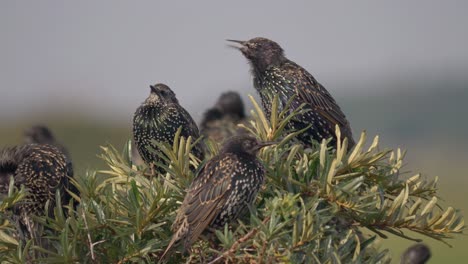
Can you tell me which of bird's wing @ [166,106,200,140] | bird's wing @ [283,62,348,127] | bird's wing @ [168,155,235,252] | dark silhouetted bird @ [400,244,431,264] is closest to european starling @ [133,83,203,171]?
bird's wing @ [166,106,200,140]

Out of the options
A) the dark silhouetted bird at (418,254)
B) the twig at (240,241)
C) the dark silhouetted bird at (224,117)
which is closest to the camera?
the twig at (240,241)

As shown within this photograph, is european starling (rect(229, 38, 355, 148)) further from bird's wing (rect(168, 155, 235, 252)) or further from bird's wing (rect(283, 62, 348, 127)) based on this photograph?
bird's wing (rect(168, 155, 235, 252))

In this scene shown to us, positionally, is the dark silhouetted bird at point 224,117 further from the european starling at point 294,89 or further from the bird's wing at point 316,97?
the bird's wing at point 316,97

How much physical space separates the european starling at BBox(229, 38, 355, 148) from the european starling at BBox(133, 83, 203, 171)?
64 cm

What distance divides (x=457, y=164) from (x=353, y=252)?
312ft

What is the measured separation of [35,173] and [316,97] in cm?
251

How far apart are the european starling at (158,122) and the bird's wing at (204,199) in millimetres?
1811

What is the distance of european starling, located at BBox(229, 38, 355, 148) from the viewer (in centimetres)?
861

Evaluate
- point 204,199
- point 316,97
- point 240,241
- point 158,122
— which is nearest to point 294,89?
point 316,97

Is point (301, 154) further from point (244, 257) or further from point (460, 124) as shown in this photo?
point (460, 124)

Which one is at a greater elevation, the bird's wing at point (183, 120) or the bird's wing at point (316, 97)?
the bird's wing at point (316, 97)

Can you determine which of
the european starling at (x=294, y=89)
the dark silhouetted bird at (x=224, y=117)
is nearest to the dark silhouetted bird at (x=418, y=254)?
the european starling at (x=294, y=89)

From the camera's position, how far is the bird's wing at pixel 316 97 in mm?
8734

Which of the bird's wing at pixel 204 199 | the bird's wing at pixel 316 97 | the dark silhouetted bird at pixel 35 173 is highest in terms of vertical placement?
the bird's wing at pixel 316 97
